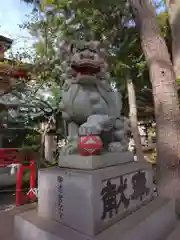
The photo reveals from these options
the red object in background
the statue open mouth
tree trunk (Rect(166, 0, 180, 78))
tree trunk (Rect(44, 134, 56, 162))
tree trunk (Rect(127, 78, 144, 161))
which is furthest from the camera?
tree trunk (Rect(44, 134, 56, 162))

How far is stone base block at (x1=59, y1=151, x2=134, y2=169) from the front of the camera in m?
1.79

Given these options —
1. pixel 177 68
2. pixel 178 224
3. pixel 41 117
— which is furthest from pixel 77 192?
pixel 41 117

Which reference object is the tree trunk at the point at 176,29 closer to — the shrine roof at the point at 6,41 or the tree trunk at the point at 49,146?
the shrine roof at the point at 6,41

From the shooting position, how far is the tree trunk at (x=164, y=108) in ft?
11.0

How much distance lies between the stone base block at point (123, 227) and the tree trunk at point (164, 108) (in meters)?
1.07

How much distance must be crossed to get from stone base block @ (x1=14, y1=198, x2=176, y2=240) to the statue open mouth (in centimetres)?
150

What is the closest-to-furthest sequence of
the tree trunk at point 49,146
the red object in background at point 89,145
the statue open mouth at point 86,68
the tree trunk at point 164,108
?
1. the red object in background at point 89,145
2. the statue open mouth at point 86,68
3. the tree trunk at point 164,108
4. the tree trunk at point 49,146

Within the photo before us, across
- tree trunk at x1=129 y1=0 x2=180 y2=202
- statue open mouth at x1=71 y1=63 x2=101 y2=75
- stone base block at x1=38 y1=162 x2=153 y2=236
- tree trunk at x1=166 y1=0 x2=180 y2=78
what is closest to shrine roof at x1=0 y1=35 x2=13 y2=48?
tree trunk at x1=129 y1=0 x2=180 y2=202

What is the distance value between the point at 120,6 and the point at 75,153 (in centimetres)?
504

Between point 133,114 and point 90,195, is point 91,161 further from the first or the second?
point 133,114

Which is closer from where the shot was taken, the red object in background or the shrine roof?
the red object in background

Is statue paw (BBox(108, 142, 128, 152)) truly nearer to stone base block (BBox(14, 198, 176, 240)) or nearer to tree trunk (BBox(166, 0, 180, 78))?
stone base block (BBox(14, 198, 176, 240))

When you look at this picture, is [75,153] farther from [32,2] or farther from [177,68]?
[32,2]

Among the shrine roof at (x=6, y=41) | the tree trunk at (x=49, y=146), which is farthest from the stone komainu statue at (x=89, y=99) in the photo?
the tree trunk at (x=49, y=146)
